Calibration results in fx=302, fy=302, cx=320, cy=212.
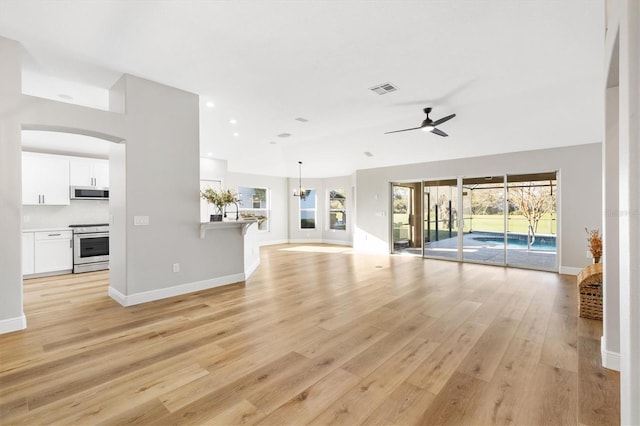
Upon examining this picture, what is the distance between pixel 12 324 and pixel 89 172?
427cm

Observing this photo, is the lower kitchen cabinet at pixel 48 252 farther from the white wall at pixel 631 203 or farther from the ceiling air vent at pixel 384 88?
the white wall at pixel 631 203

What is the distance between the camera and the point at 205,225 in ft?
15.3

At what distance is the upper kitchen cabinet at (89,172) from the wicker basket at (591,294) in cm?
863

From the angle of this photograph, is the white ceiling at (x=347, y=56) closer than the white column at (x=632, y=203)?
No

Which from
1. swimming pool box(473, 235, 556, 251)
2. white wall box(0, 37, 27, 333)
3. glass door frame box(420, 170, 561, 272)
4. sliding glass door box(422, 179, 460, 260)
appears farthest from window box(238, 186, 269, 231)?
swimming pool box(473, 235, 556, 251)

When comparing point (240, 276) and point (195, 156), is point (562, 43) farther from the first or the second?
point (240, 276)

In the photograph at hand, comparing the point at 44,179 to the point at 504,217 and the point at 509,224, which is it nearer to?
the point at 504,217

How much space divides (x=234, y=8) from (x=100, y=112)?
7.79ft

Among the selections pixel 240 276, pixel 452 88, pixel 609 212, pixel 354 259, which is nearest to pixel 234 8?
pixel 452 88

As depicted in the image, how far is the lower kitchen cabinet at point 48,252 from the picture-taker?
18.3 ft

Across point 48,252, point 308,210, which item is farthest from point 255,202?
point 48,252

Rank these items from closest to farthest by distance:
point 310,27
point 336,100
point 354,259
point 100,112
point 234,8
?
point 234,8 → point 310,27 → point 100,112 → point 336,100 → point 354,259

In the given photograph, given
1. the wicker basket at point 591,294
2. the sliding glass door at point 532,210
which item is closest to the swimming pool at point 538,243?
the sliding glass door at point 532,210

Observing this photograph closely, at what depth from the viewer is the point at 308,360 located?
256cm
